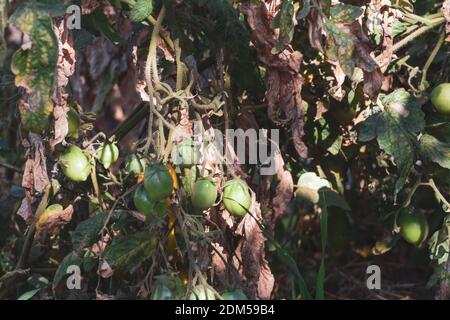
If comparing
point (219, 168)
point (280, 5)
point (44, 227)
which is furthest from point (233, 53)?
point (44, 227)

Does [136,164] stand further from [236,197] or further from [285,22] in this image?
[285,22]

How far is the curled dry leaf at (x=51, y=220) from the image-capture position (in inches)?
55.1

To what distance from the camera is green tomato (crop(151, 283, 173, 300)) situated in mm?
1048

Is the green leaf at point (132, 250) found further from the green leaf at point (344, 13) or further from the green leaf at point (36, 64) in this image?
the green leaf at point (344, 13)

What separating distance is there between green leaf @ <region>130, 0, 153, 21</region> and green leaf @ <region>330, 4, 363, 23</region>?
32 centimetres

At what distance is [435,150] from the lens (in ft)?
4.45

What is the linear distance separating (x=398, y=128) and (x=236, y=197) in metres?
0.36

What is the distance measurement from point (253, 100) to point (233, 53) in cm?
17

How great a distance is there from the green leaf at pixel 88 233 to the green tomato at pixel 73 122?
159mm

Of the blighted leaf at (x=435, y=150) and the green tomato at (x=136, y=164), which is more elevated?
the blighted leaf at (x=435, y=150)

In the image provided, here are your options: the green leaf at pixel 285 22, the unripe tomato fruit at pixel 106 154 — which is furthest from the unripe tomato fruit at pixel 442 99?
the unripe tomato fruit at pixel 106 154

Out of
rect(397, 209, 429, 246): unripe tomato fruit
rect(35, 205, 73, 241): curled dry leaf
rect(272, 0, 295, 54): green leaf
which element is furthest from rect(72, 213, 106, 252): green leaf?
rect(397, 209, 429, 246): unripe tomato fruit

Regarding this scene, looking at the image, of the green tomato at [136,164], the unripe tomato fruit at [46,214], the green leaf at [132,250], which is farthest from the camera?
the unripe tomato fruit at [46,214]

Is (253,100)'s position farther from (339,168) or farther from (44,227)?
(44,227)
